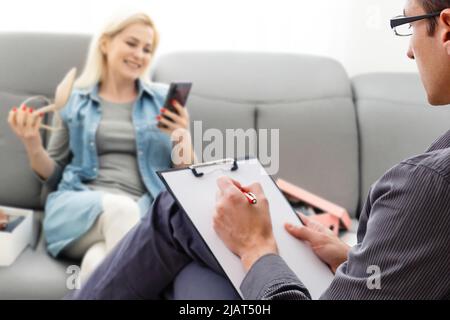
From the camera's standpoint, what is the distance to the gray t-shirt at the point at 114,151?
1464 mm

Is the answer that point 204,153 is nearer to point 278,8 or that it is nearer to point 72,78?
point 72,78

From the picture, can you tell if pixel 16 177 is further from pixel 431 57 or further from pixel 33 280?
pixel 431 57

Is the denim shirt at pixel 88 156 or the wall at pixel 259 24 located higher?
the wall at pixel 259 24

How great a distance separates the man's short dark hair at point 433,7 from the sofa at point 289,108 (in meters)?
0.96

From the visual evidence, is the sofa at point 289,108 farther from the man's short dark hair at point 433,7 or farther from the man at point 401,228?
the man's short dark hair at point 433,7

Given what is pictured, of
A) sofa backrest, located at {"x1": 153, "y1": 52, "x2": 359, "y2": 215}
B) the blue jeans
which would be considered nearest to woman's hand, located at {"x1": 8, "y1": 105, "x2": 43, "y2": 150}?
sofa backrest, located at {"x1": 153, "y1": 52, "x2": 359, "y2": 215}

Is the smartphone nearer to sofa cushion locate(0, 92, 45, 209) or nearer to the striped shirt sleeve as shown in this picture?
sofa cushion locate(0, 92, 45, 209)

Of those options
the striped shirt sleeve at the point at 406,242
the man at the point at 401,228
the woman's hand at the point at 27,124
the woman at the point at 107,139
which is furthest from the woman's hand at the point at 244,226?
the woman's hand at the point at 27,124
